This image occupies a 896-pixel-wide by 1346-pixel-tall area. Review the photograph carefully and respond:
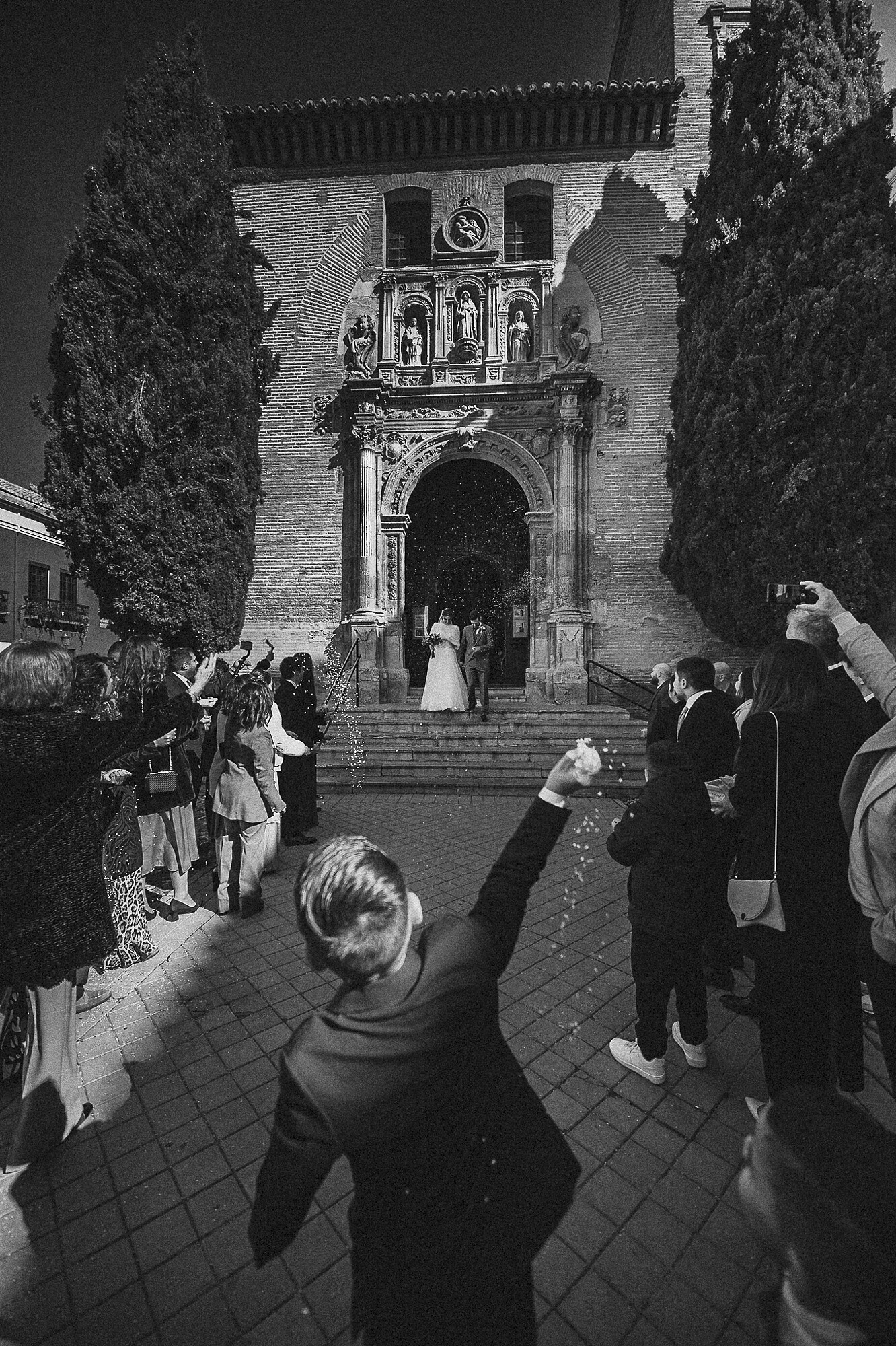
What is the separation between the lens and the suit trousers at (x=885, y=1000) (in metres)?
1.97

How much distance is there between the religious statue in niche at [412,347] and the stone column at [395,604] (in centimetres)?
350

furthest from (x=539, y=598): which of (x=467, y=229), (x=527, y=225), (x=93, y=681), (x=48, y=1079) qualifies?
(x=48, y=1079)

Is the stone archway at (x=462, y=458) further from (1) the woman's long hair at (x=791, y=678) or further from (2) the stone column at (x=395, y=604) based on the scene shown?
(1) the woman's long hair at (x=791, y=678)

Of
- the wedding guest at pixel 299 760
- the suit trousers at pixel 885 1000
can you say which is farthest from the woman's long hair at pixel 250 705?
the suit trousers at pixel 885 1000

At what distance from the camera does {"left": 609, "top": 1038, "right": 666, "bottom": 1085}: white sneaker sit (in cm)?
272

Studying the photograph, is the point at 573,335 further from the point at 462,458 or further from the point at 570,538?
the point at 570,538

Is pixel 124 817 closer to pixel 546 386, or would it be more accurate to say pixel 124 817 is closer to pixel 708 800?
pixel 708 800

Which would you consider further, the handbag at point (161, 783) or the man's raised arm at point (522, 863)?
the handbag at point (161, 783)

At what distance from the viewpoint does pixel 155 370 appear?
34.5ft

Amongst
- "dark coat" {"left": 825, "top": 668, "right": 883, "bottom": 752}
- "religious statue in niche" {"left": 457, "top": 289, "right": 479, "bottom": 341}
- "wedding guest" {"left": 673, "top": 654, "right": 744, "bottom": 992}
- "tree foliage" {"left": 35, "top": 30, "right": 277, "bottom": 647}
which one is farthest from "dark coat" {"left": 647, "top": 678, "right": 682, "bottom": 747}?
"religious statue in niche" {"left": 457, "top": 289, "right": 479, "bottom": 341}

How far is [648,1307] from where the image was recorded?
1803 millimetres

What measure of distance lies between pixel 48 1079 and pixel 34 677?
168 cm

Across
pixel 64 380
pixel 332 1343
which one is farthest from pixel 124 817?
pixel 64 380

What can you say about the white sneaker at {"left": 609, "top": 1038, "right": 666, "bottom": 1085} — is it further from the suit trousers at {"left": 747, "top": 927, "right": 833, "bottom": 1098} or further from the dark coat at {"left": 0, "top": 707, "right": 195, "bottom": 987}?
the dark coat at {"left": 0, "top": 707, "right": 195, "bottom": 987}
